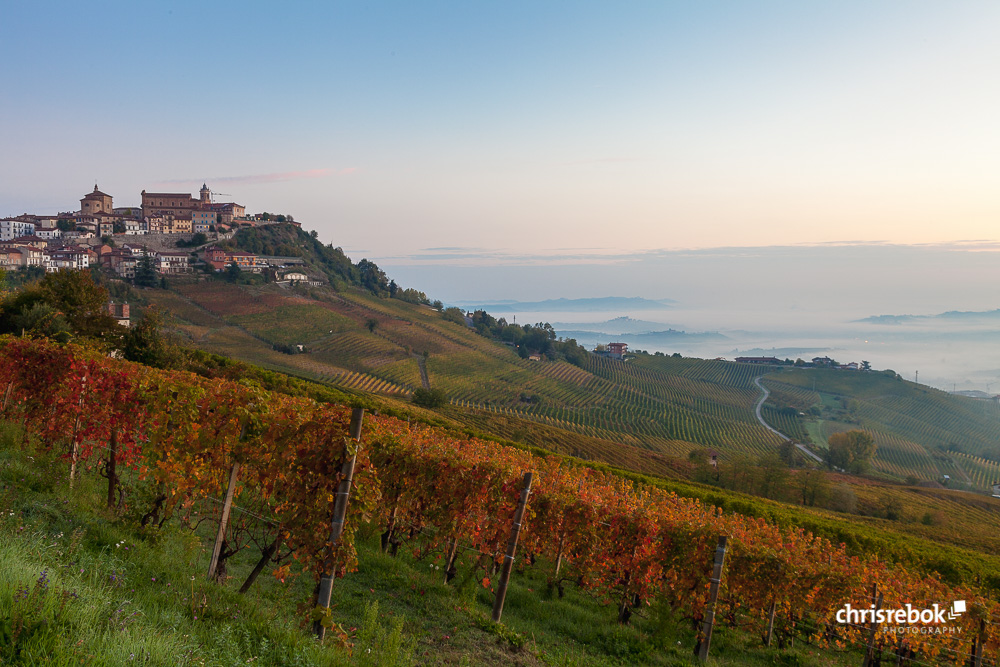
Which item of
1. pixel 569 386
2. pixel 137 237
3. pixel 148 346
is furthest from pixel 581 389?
pixel 137 237

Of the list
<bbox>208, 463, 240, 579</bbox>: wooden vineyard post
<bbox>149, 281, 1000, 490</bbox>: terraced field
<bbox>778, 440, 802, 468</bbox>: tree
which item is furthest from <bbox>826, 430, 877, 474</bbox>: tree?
<bbox>208, 463, 240, 579</bbox>: wooden vineyard post

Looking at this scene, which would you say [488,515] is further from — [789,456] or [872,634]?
[789,456]

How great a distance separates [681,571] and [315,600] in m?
5.00

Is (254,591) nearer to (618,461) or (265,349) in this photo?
(618,461)

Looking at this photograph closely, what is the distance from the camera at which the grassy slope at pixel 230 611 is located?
2.98m

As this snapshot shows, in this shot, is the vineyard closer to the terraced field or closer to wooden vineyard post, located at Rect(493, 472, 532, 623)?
wooden vineyard post, located at Rect(493, 472, 532, 623)

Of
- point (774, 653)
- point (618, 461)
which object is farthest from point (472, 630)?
point (618, 461)

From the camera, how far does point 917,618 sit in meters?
7.04

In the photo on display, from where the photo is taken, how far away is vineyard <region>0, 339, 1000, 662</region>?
5.62 meters

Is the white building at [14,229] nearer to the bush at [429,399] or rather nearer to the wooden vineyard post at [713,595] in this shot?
the bush at [429,399]

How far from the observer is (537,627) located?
691 cm

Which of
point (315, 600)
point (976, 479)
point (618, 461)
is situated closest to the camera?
point (315, 600)

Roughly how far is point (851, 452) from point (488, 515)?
7870 cm

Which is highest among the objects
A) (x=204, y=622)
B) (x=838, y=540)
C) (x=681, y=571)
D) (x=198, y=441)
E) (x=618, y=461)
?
(x=198, y=441)
